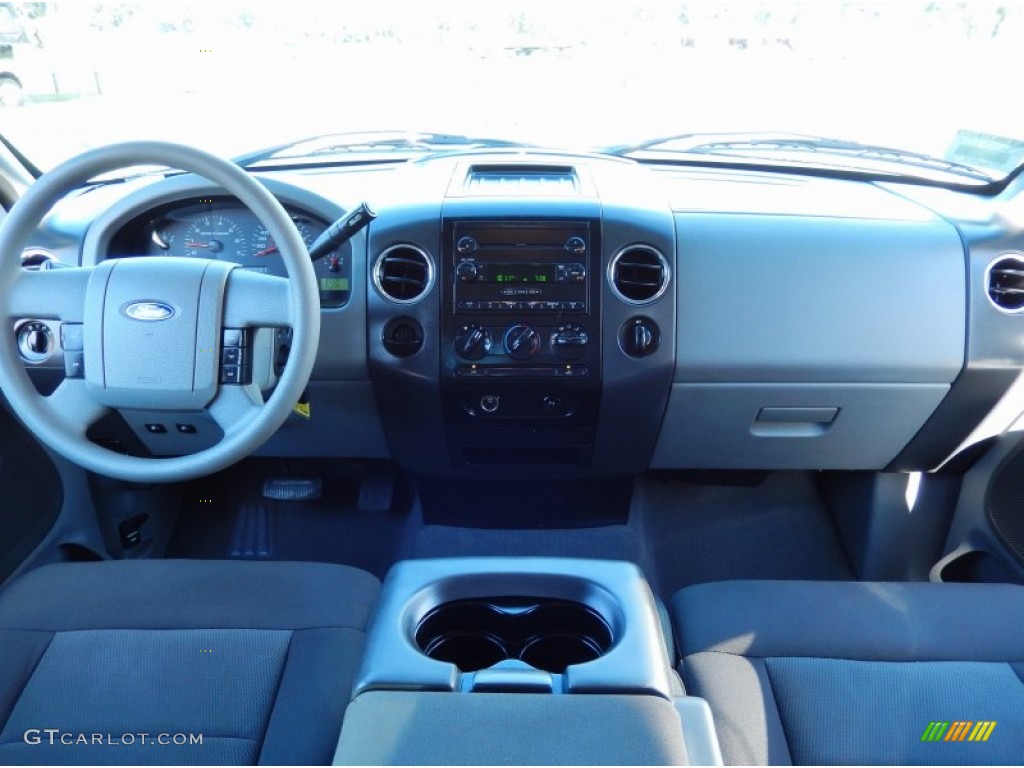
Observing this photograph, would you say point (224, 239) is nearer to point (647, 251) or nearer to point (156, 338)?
point (156, 338)

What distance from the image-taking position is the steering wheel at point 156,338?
1.47m

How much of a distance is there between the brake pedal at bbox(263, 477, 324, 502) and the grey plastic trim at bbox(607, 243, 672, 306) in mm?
1246

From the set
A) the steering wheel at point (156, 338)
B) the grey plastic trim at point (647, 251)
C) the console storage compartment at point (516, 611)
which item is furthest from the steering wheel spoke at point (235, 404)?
the grey plastic trim at point (647, 251)

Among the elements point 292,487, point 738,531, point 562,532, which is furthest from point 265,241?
Result: point 738,531

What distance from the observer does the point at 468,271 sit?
192cm

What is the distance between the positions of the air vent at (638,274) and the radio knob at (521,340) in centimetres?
23

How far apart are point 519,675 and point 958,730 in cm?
74

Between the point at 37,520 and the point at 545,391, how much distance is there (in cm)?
136

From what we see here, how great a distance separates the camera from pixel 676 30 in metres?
2.03

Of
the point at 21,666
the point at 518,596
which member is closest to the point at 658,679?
the point at 518,596

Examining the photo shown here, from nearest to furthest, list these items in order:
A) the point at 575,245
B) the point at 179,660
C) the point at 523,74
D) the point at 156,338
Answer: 1. the point at 179,660
2. the point at 156,338
3. the point at 575,245
4. the point at 523,74

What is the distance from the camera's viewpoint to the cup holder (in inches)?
54.8

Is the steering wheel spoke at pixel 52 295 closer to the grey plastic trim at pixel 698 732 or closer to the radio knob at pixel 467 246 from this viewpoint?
the radio knob at pixel 467 246

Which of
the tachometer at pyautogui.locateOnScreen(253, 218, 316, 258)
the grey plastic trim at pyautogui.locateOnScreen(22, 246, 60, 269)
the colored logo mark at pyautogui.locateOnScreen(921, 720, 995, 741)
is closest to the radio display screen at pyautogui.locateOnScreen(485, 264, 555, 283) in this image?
the tachometer at pyautogui.locateOnScreen(253, 218, 316, 258)
